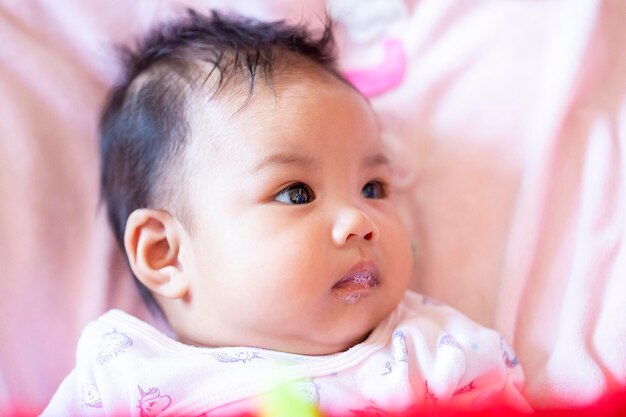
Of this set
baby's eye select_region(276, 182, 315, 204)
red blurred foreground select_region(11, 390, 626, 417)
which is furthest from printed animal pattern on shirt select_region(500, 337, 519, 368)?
baby's eye select_region(276, 182, 315, 204)

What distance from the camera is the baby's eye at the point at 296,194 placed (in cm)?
113

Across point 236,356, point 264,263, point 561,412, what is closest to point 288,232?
point 264,263

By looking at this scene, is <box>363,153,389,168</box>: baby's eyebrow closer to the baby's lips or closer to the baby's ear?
the baby's lips

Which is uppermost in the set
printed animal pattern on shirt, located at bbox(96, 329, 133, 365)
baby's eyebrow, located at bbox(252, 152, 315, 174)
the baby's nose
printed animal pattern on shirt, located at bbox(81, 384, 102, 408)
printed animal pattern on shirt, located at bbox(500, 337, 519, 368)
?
baby's eyebrow, located at bbox(252, 152, 315, 174)

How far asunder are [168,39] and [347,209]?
47 cm

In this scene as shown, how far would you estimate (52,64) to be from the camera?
1417 mm

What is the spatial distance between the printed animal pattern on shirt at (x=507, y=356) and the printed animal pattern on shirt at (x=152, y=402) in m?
0.50

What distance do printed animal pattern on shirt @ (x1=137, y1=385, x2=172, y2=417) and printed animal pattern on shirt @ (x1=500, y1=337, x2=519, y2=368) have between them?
0.50 metres

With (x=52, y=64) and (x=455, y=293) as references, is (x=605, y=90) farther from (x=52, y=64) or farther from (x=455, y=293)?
(x=52, y=64)

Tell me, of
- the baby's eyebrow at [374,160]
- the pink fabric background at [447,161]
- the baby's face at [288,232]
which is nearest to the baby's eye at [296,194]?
the baby's face at [288,232]

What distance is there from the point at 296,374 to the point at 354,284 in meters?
0.15

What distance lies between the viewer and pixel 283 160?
1132 millimetres

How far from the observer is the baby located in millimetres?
1092

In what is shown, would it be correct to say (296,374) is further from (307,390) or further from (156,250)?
(156,250)
